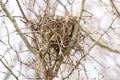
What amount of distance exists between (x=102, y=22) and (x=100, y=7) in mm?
246

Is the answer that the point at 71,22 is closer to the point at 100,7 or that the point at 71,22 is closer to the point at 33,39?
the point at 33,39

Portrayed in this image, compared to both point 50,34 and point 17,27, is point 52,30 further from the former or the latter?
point 17,27

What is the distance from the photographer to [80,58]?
1842 millimetres

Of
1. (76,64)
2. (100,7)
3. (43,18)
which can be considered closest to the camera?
(43,18)

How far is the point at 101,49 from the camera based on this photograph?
4.32m

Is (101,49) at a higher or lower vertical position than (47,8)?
lower

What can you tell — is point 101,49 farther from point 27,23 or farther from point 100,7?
point 27,23

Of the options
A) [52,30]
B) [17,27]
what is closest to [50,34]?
[52,30]

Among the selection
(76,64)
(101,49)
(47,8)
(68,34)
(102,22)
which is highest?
(47,8)

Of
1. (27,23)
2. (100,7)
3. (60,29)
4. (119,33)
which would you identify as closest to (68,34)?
(60,29)

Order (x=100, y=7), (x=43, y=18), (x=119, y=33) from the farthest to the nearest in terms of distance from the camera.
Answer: (x=100, y=7) → (x=119, y=33) → (x=43, y=18)

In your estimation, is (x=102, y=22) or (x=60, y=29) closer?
(x=60, y=29)

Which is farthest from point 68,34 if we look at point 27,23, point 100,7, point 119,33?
point 100,7

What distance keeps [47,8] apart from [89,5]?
115 inches
